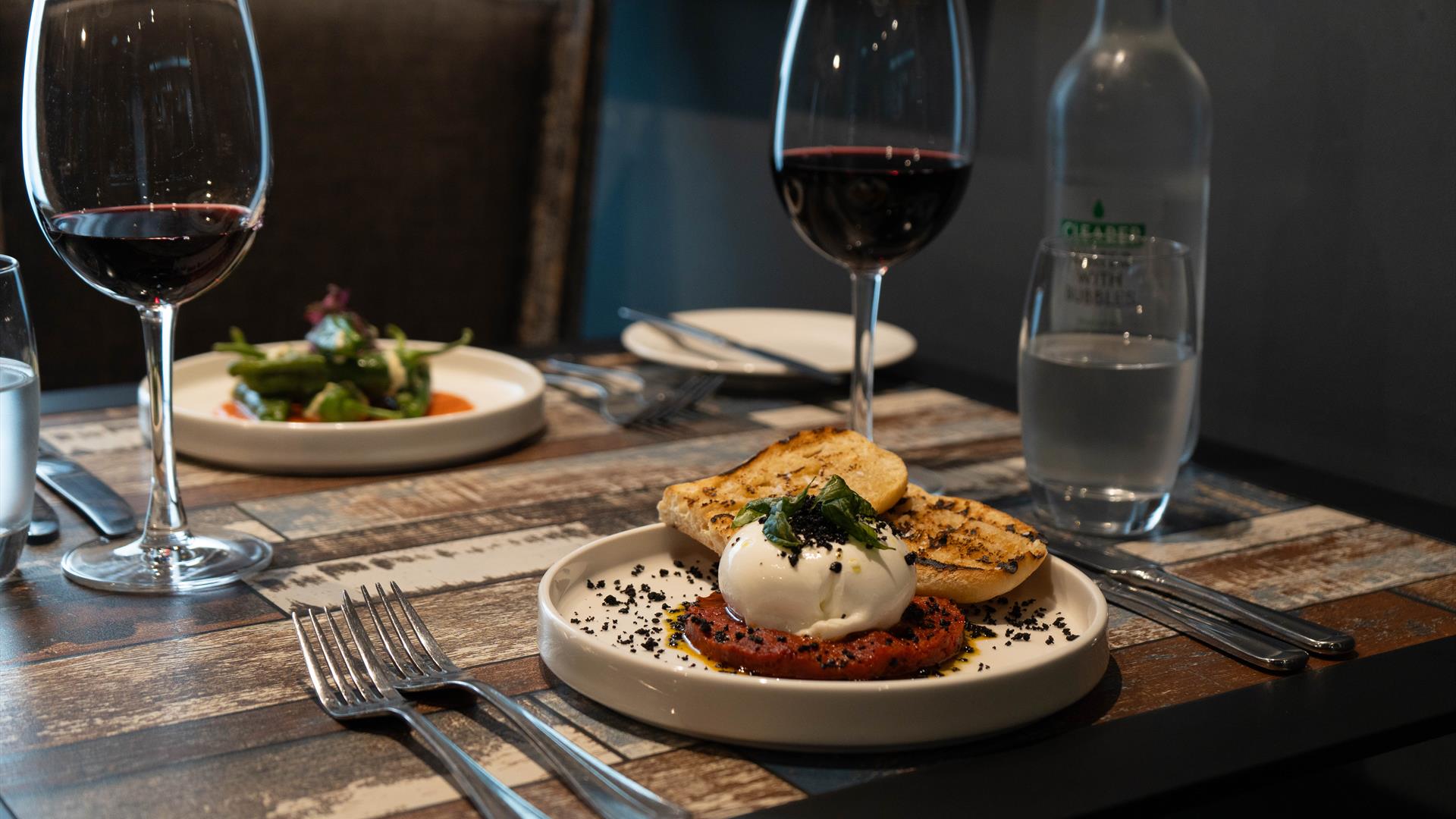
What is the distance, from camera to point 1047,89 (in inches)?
70.6

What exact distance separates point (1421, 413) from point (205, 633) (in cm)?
112

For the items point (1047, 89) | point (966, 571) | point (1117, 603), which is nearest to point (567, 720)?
point (966, 571)

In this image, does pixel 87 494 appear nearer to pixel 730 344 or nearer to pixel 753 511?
pixel 753 511

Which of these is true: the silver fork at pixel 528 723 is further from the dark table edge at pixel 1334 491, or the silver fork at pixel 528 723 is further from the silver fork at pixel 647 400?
the dark table edge at pixel 1334 491

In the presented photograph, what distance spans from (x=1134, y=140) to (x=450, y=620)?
2.61ft

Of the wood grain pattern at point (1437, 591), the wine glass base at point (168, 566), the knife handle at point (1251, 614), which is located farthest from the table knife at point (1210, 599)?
the wine glass base at point (168, 566)

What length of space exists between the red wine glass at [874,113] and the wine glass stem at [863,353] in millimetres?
59

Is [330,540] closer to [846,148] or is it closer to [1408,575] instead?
[846,148]

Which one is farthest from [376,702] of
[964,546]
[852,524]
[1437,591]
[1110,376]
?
[1437,591]

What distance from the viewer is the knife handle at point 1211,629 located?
2.55 ft

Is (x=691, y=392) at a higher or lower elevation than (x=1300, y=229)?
lower

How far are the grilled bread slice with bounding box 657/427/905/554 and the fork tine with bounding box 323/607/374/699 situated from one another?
0.22 m

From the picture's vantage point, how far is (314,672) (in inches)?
29.1

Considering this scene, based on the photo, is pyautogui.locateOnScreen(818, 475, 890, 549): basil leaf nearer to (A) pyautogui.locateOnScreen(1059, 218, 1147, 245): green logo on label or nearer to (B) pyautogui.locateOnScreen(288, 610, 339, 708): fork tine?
(B) pyautogui.locateOnScreen(288, 610, 339, 708): fork tine
